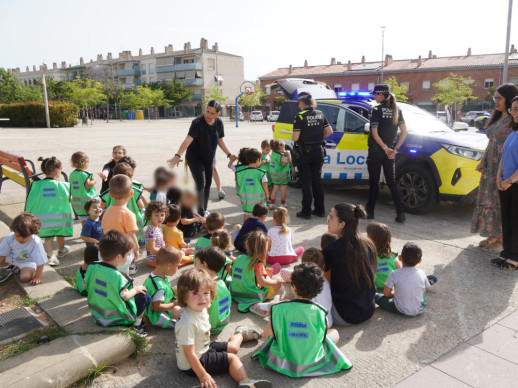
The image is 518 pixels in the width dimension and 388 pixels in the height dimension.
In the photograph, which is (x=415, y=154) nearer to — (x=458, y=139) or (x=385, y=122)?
(x=458, y=139)

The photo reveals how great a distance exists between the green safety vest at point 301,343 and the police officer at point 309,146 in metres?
4.10

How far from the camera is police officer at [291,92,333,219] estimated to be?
684cm

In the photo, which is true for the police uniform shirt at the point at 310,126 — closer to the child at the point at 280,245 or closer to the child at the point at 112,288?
the child at the point at 280,245

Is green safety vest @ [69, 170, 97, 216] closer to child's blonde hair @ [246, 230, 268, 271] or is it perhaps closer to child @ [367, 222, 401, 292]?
child's blonde hair @ [246, 230, 268, 271]

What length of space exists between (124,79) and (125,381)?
326 ft

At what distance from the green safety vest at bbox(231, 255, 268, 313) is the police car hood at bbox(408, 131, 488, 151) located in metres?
4.30

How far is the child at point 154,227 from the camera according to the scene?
4.68 m

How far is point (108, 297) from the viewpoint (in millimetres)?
A: 3301

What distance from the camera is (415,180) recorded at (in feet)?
23.2

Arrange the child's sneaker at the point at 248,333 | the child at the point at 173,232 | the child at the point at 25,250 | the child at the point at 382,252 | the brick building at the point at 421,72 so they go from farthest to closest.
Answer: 1. the brick building at the point at 421,72
2. the child at the point at 173,232
3. the child at the point at 25,250
4. the child at the point at 382,252
5. the child's sneaker at the point at 248,333

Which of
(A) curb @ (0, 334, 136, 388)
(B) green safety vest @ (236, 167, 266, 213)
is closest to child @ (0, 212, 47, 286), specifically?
(A) curb @ (0, 334, 136, 388)

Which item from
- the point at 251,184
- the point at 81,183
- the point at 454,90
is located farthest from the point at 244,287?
the point at 454,90

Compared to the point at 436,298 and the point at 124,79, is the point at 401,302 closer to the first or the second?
the point at 436,298

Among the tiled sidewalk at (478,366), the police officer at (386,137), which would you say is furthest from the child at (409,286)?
the police officer at (386,137)
